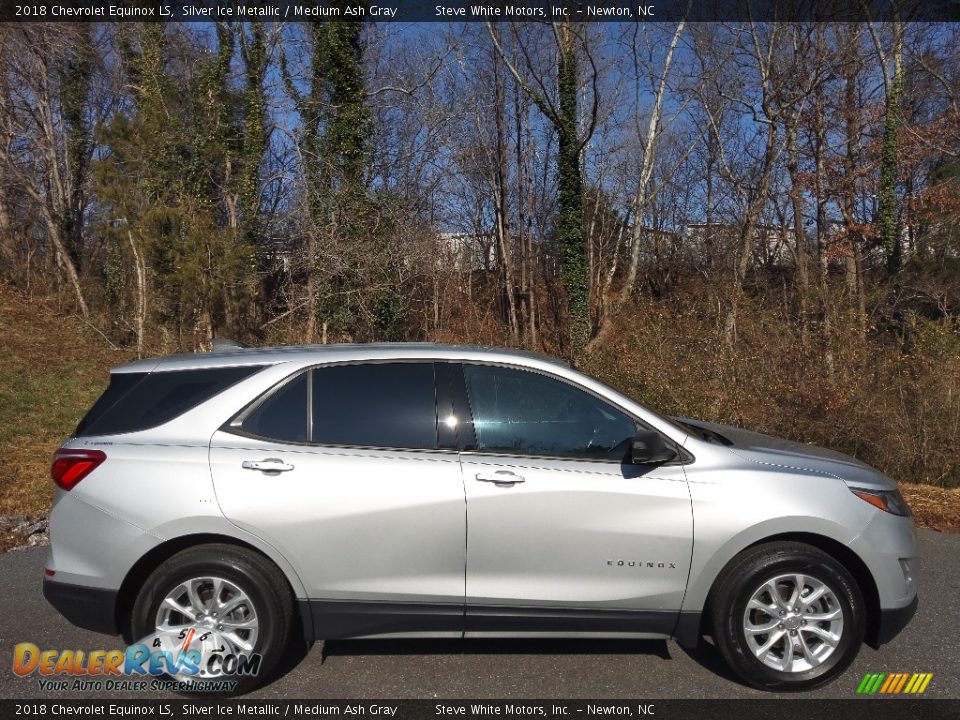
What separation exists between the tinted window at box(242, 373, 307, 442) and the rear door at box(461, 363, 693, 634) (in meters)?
0.91

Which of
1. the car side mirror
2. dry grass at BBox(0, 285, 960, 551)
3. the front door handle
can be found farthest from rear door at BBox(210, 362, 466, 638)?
dry grass at BBox(0, 285, 960, 551)

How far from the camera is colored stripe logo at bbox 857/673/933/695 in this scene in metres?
3.78

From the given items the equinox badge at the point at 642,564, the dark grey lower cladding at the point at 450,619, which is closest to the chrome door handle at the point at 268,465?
the dark grey lower cladding at the point at 450,619

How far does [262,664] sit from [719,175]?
25.3 m

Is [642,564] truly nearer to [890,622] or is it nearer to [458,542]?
[458,542]

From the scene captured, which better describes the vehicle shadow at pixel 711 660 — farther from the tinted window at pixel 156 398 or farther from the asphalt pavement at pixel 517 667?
the tinted window at pixel 156 398

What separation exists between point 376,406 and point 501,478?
789mm

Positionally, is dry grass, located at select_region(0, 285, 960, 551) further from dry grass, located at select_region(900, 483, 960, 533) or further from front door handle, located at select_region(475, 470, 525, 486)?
front door handle, located at select_region(475, 470, 525, 486)

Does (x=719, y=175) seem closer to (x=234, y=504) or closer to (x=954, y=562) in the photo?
(x=954, y=562)

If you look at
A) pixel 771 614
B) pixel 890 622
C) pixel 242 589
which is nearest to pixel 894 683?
pixel 890 622

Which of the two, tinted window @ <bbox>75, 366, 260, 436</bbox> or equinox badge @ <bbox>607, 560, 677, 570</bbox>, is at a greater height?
tinted window @ <bbox>75, 366, 260, 436</bbox>

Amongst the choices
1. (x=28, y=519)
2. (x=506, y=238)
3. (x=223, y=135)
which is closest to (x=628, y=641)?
(x=28, y=519)

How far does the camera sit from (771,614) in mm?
3781

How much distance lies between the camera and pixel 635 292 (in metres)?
24.5
